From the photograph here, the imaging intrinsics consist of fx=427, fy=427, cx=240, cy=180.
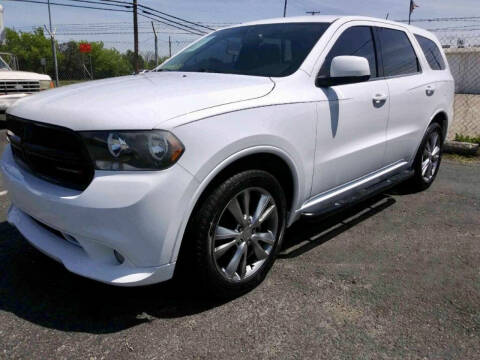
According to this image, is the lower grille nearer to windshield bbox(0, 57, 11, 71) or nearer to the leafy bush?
windshield bbox(0, 57, 11, 71)

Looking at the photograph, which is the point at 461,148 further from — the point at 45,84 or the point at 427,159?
the point at 45,84

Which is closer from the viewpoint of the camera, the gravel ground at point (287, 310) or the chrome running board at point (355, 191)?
the gravel ground at point (287, 310)

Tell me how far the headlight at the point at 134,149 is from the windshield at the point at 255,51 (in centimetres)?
118

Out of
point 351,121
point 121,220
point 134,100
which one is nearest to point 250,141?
point 134,100

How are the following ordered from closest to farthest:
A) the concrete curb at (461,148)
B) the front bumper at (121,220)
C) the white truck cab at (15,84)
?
the front bumper at (121,220) → the concrete curb at (461,148) → the white truck cab at (15,84)

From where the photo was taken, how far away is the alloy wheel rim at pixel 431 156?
476 cm

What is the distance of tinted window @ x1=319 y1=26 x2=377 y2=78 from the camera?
10.2 feet

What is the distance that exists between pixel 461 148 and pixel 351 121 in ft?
15.5

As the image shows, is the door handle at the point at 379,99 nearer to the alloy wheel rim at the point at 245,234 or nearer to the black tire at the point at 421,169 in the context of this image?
the black tire at the point at 421,169

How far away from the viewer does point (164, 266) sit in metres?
2.19

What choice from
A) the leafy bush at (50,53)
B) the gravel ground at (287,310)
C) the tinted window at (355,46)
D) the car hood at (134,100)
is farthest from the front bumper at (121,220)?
the leafy bush at (50,53)

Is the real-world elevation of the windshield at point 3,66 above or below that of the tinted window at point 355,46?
below

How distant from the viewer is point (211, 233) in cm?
233

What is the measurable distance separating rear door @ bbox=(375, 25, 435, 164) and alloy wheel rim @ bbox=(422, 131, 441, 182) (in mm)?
382
